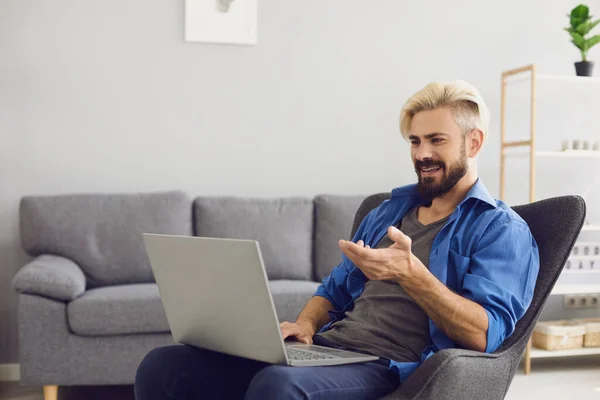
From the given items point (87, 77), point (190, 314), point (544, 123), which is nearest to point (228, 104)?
point (87, 77)

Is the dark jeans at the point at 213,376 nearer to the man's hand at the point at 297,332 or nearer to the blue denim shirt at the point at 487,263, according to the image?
the blue denim shirt at the point at 487,263

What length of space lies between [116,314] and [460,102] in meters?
1.78

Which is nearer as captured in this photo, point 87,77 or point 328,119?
point 87,77

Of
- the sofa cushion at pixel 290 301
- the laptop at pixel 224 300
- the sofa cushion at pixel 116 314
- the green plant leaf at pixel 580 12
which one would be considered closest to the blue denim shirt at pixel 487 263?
the laptop at pixel 224 300

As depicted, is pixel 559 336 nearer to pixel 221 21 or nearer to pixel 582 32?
pixel 582 32

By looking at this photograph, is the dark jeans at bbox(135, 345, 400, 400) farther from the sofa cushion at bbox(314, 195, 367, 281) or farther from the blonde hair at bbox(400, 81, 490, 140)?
the sofa cushion at bbox(314, 195, 367, 281)

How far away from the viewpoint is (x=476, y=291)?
1.54 meters

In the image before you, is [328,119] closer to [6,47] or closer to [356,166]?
[356,166]

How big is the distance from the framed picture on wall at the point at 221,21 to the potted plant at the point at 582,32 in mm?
1647

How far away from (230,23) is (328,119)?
2.36 feet

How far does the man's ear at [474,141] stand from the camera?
1.78 metres

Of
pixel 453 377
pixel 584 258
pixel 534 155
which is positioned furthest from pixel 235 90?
pixel 453 377

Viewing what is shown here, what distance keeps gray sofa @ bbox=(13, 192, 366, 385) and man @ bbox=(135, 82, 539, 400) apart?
4.27 ft

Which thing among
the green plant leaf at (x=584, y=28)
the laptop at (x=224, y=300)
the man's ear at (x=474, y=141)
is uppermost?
the green plant leaf at (x=584, y=28)
